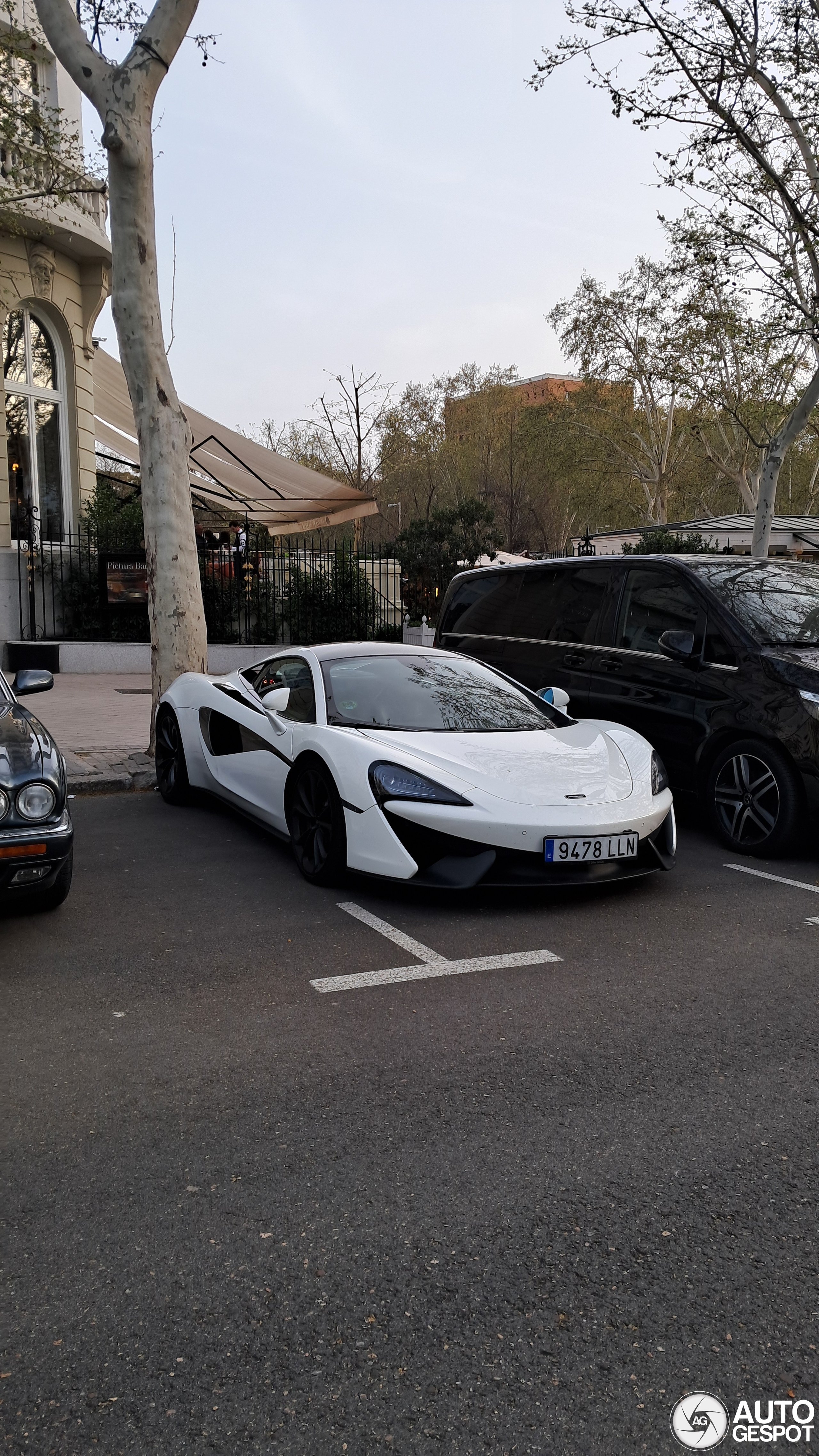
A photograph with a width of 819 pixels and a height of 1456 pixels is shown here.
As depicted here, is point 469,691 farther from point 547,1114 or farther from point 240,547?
point 240,547

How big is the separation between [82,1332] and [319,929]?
2.75 metres

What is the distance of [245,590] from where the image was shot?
18.4 meters


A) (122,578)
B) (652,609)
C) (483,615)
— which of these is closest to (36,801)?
(652,609)

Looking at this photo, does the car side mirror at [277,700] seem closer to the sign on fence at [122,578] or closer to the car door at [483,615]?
the car door at [483,615]

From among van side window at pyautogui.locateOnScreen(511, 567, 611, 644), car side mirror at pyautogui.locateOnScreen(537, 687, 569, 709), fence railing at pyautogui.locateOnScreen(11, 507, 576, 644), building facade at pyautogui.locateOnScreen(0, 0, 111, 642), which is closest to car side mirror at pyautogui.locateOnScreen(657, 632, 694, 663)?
car side mirror at pyautogui.locateOnScreen(537, 687, 569, 709)

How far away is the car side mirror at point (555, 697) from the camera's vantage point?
6461 millimetres

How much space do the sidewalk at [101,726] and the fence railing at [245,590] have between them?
122cm

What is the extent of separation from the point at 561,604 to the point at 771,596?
169cm

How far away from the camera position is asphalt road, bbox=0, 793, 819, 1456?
6.57 ft

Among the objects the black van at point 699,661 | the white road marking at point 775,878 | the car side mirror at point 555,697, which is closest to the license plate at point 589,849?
the white road marking at point 775,878

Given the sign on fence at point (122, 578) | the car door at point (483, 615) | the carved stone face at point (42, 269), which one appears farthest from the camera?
the carved stone face at point (42, 269)

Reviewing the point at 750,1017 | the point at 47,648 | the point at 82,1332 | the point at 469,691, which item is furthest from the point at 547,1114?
the point at 47,648

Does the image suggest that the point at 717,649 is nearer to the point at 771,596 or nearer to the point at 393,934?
the point at 771,596

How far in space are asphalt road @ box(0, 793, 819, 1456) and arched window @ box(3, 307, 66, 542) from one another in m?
14.9
